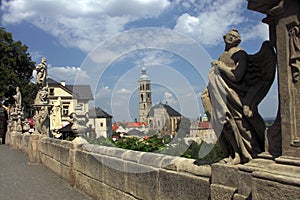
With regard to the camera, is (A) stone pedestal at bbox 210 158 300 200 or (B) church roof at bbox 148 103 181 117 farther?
(B) church roof at bbox 148 103 181 117

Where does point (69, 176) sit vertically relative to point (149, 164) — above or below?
below

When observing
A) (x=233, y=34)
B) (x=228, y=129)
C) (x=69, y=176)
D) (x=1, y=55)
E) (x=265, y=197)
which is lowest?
(x=69, y=176)

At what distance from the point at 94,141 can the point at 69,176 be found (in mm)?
1036

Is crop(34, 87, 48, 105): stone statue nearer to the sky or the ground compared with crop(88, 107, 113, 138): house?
nearer to the sky

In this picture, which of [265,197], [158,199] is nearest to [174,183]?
[158,199]

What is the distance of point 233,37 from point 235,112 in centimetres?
76

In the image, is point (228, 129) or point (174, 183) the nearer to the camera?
point (228, 129)

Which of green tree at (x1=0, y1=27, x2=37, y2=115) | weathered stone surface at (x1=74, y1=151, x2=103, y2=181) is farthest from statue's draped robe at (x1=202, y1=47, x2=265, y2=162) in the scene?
green tree at (x1=0, y1=27, x2=37, y2=115)

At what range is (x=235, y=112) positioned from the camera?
3.23 meters

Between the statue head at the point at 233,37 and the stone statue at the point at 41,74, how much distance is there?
13419mm

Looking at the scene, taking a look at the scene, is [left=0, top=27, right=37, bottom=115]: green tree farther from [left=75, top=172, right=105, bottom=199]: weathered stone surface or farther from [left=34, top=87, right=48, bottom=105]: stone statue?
[left=75, top=172, right=105, bottom=199]: weathered stone surface

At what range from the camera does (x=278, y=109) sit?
2934mm

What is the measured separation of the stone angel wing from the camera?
3088mm

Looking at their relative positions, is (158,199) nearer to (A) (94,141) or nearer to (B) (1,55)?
(A) (94,141)
